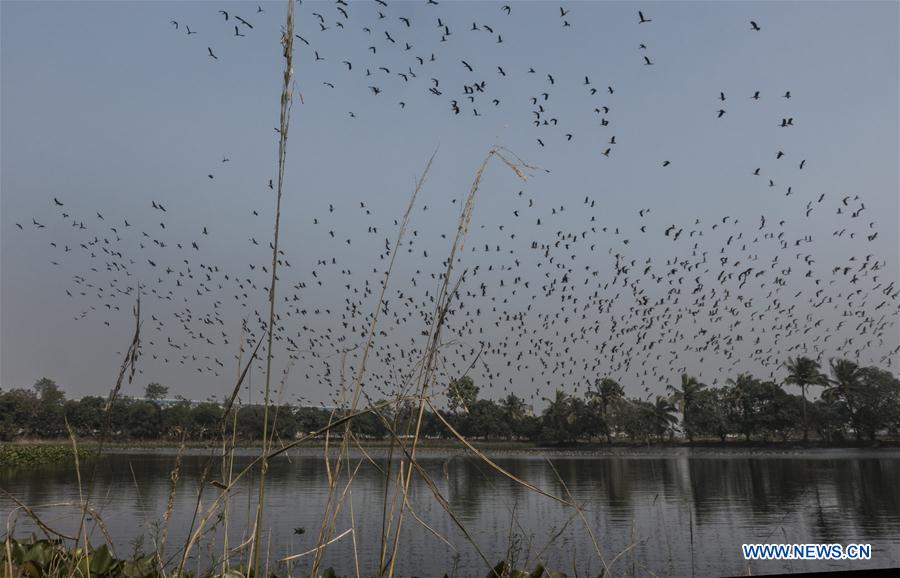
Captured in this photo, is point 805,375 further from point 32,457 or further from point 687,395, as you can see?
point 32,457

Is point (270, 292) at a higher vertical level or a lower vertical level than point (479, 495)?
higher

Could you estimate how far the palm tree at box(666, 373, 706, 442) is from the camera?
11325cm

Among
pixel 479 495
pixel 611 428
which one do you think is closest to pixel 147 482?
pixel 479 495

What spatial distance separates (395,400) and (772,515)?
33256 mm

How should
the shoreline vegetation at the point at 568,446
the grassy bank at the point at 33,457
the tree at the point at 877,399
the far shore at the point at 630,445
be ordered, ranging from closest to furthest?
1. the grassy bank at the point at 33,457
2. the shoreline vegetation at the point at 568,446
3. the tree at the point at 877,399
4. the far shore at the point at 630,445

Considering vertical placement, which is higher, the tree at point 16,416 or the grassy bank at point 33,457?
the tree at point 16,416

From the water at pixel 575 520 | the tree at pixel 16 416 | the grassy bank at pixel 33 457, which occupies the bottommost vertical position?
the water at pixel 575 520

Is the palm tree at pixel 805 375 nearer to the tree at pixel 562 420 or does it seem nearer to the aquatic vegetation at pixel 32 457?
the tree at pixel 562 420

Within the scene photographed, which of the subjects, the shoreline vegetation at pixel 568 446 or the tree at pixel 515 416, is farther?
the tree at pixel 515 416

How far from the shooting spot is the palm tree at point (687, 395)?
11325 centimetres

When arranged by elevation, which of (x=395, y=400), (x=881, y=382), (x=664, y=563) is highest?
(x=881, y=382)

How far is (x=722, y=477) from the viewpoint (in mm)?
52781

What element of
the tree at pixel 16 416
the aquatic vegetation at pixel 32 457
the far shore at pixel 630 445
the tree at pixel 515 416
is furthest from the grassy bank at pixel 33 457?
the tree at pixel 515 416

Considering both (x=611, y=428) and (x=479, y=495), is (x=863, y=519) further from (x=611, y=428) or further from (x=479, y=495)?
(x=611, y=428)
